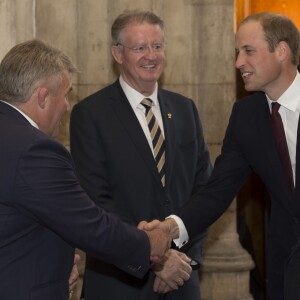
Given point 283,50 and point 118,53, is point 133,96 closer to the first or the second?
point 118,53

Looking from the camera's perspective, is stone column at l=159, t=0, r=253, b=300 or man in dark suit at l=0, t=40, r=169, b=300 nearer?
man in dark suit at l=0, t=40, r=169, b=300

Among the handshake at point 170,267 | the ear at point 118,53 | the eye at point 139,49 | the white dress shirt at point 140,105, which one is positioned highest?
the eye at point 139,49

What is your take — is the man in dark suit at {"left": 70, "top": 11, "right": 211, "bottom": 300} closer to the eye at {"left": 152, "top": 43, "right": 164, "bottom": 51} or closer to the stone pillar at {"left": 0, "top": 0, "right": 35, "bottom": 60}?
the eye at {"left": 152, "top": 43, "right": 164, "bottom": 51}

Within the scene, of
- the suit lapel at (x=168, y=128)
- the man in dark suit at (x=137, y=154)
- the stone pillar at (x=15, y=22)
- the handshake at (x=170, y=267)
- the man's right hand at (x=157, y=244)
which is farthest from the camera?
the stone pillar at (x=15, y=22)

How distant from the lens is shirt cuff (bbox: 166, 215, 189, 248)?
437 cm

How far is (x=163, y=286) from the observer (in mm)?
4383

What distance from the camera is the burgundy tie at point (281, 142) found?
13.1 feet

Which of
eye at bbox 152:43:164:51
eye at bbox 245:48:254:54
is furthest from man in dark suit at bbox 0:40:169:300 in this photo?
eye at bbox 152:43:164:51

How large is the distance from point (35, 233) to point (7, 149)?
1.08 ft

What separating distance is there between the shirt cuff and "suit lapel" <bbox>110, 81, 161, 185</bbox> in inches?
8.8

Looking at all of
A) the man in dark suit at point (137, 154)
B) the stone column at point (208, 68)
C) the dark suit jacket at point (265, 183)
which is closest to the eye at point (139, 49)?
the man in dark suit at point (137, 154)

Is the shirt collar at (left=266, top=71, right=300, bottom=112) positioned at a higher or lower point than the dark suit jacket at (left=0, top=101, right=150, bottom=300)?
higher

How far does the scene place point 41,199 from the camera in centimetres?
311

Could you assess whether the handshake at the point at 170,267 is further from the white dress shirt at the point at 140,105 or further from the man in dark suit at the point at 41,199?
the man in dark suit at the point at 41,199
